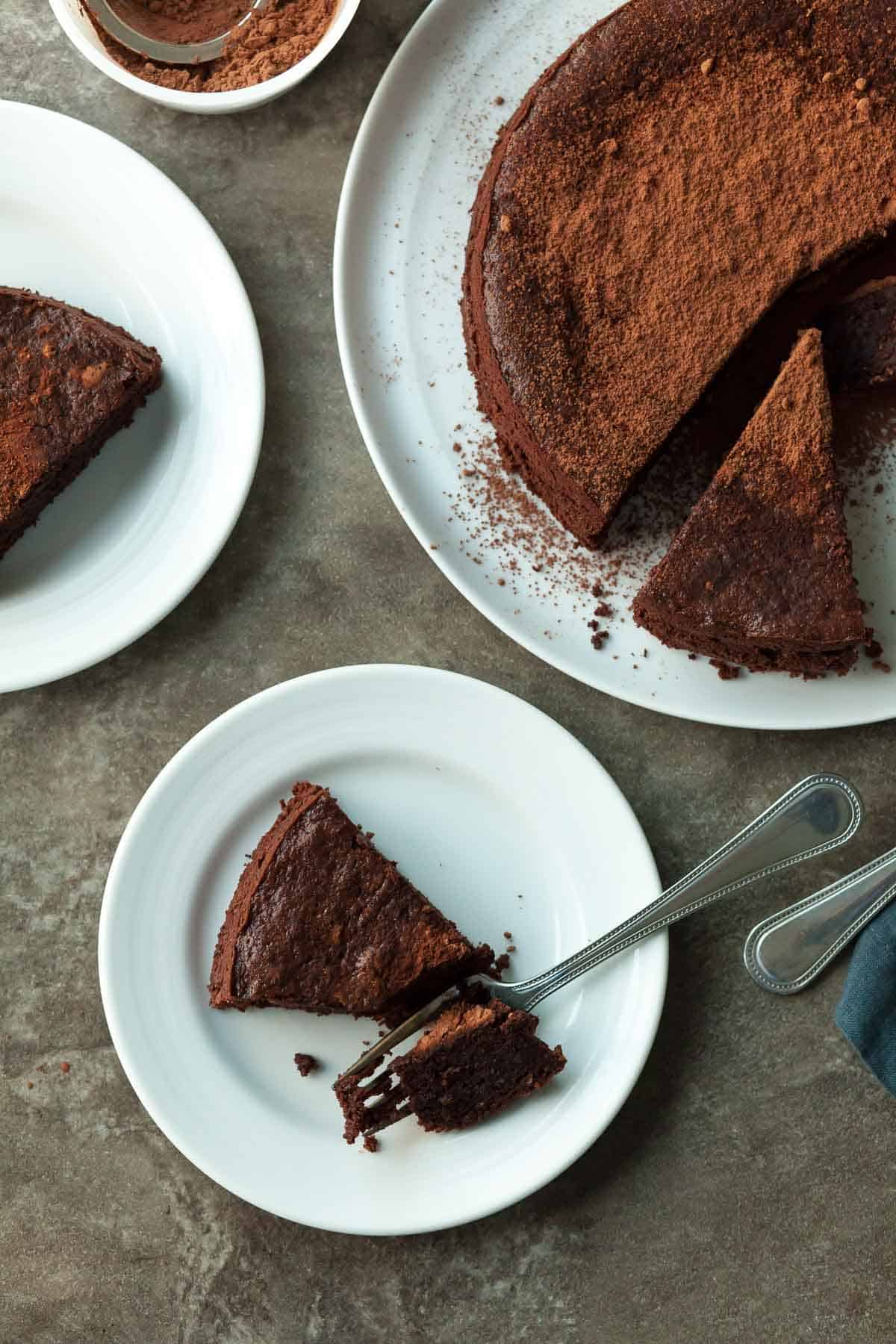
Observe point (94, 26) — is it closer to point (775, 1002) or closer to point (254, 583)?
point (254, 583)

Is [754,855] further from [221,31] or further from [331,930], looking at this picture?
[221,31]

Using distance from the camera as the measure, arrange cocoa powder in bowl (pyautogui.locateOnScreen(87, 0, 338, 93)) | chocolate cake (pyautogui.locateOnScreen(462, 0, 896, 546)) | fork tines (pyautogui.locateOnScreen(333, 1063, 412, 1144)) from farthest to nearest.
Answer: cocoa powder in bowl (pyautogui.locateOnScreen(87, 0, 338, 93)) → fork tines (pyautogui.locateOnScreen(333, 1063, 412, 1144)) → chocolate cake (pyautogui.locateOnScreen(462, 0, 896, 546))

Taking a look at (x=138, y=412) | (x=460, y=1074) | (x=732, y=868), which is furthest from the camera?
(x=138, y=412)

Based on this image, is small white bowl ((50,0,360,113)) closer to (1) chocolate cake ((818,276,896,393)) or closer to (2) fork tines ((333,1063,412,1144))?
(1) chocolate cake ((818,276,896,393))

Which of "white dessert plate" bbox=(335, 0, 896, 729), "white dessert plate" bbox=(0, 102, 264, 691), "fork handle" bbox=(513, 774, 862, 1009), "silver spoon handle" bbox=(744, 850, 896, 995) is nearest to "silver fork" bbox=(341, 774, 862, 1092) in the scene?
"fork handle" bbox=(513, 774, 862, 1009)

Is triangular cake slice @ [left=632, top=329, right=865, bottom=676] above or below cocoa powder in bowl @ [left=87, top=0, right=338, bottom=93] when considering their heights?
below

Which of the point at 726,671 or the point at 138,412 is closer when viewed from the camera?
the point at 726,671

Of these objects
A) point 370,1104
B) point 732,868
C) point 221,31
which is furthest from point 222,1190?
point 221,31
